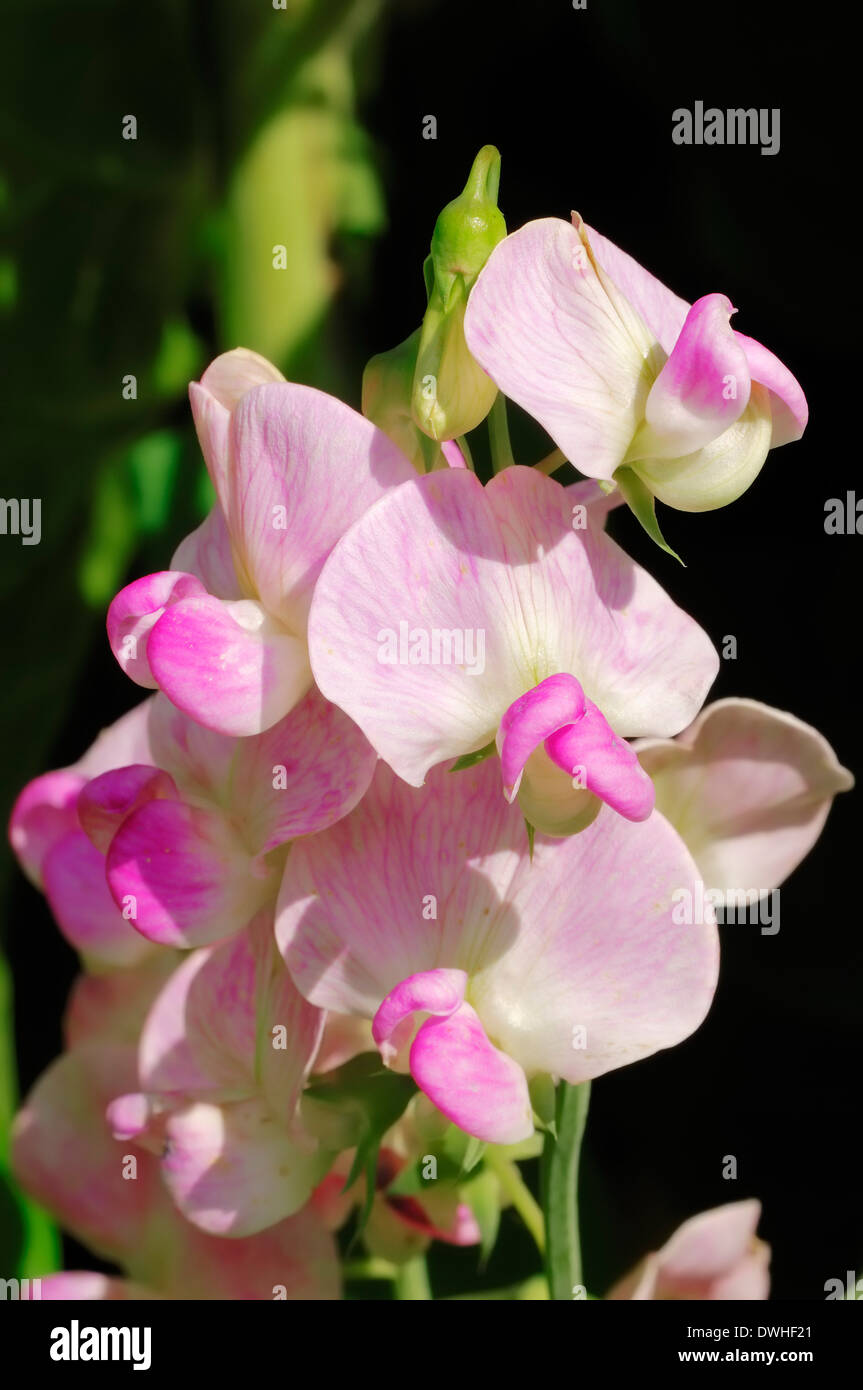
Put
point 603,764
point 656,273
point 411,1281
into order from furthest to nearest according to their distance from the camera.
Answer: point 656,273, point 411,1281, point 603,764

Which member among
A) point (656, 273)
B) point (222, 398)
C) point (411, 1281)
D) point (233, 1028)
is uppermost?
point (656, 273)

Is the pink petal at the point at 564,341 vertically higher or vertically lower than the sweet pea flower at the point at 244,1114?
higher

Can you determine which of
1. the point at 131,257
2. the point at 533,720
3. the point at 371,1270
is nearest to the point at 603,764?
the point at 533,720

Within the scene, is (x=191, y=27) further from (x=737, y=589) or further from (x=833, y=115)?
(x=737, y=589)

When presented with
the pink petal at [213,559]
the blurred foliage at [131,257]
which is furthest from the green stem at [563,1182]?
the blurred foliage at [131,257]

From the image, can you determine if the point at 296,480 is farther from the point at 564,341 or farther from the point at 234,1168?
the point at 234,1168

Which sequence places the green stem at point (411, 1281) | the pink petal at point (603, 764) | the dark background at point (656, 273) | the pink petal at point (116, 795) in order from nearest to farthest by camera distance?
the pink petal at point (603, 764), the pink petal at point (116, 795), the green stem at point (411, 1281), the dark background at point (656, 273)

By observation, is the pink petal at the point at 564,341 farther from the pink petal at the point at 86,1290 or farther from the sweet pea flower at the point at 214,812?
the pink petal at the point at 86,1290
